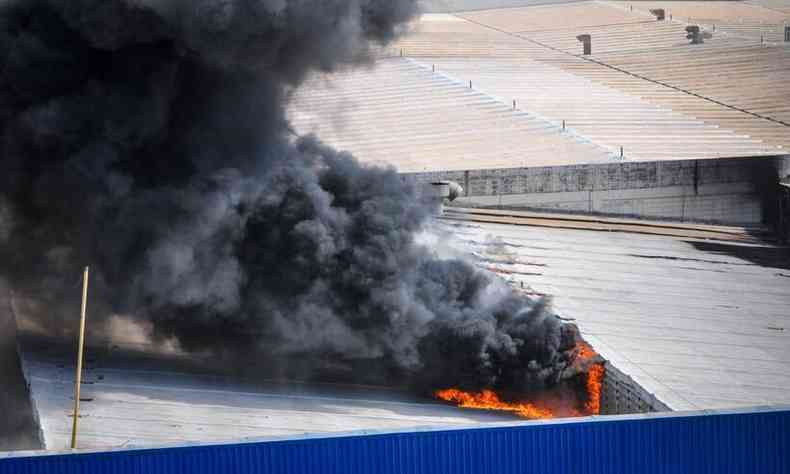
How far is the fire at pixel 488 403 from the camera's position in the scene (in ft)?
76.8

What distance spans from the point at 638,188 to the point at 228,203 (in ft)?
50.1

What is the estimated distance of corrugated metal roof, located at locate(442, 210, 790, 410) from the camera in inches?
910

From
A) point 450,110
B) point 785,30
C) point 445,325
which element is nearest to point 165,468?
A: point 445,325

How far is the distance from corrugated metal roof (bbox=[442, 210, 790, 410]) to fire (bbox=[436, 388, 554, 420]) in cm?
164

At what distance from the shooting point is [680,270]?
31.1 m

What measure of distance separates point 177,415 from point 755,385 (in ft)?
32.1

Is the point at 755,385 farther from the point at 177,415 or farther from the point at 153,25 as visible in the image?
the point at 153,25

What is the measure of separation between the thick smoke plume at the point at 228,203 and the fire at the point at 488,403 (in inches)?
9.2

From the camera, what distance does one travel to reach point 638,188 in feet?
121

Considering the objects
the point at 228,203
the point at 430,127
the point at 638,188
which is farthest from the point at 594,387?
the point at 430,127

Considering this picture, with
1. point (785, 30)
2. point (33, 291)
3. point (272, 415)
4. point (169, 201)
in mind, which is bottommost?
point (272, 415)

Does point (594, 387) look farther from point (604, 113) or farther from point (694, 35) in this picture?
point (694, 35)

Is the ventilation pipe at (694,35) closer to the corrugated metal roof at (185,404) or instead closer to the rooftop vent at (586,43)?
the rooftop vent at (586,43)

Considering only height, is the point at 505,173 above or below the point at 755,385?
above
